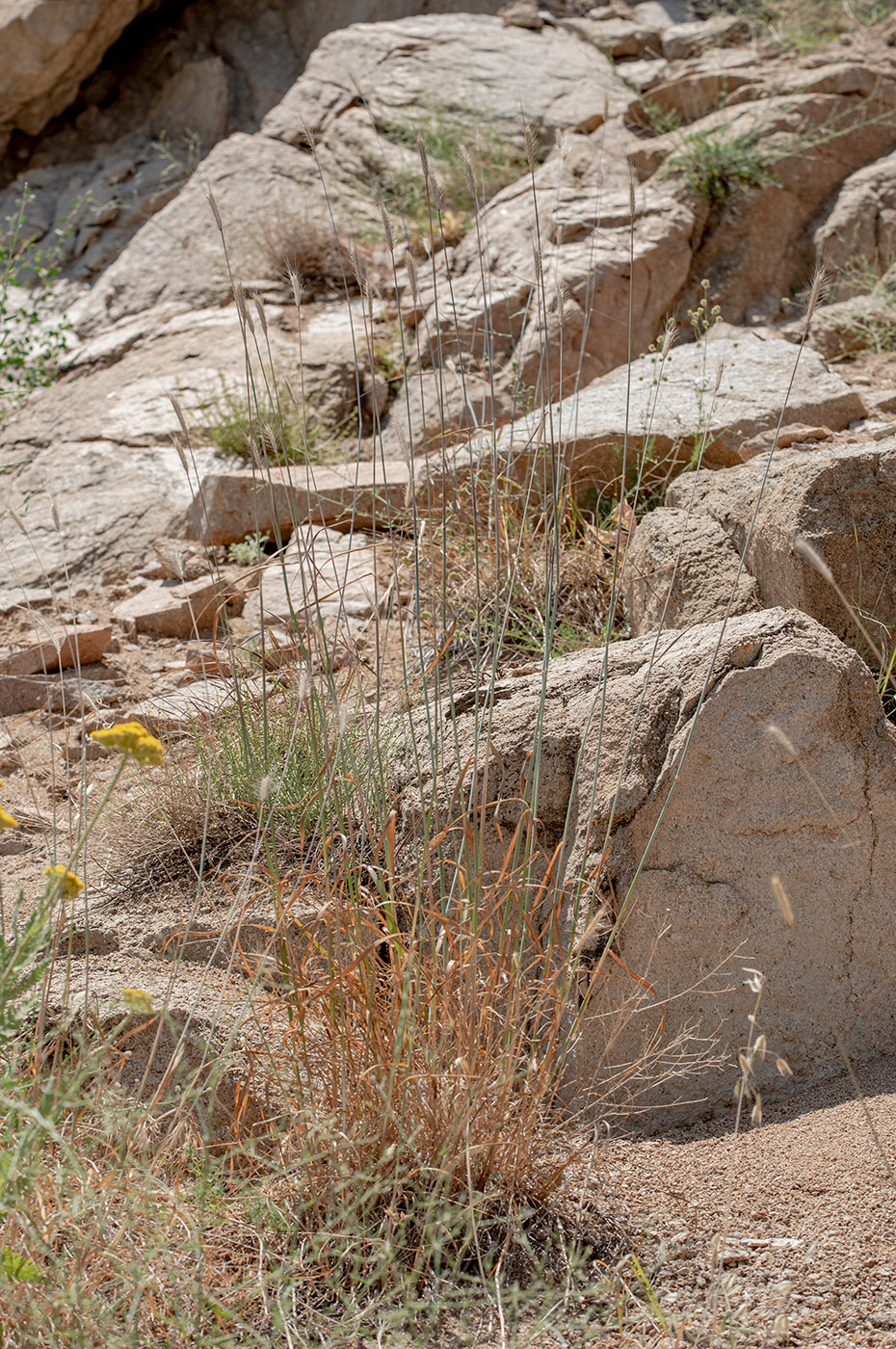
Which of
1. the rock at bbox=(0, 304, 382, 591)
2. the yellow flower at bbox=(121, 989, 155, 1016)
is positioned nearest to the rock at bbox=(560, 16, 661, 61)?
the rock at bbox=(0, 304, 382, 591)

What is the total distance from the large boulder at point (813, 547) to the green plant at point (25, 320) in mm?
2393

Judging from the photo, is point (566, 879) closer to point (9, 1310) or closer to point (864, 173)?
point (9, 1310)

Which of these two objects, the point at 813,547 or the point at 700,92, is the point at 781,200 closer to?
the point at 700,92

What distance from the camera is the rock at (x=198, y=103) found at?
26.9ft

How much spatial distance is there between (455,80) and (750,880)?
574 centimetres

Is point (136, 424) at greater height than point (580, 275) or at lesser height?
lesser

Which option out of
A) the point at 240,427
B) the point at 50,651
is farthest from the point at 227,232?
the point at 50,651

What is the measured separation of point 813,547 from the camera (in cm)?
193

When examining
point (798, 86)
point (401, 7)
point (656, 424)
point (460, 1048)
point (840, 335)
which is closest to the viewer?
point (460, 1048)

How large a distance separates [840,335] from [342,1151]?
12.3 ft

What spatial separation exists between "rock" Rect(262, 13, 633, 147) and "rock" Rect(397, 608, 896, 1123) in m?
4.67

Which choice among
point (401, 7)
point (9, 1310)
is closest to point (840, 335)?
point (9, 1310)

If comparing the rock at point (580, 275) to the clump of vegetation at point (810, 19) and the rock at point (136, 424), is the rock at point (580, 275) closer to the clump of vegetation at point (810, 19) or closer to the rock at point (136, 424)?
the rock at point (136, 424)

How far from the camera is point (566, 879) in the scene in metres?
1.57
